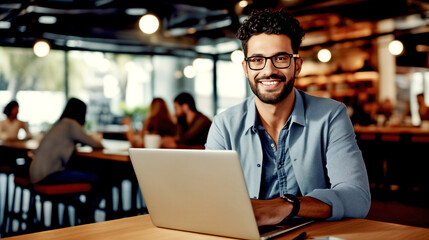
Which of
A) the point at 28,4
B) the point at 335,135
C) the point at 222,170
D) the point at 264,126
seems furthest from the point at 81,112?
the point at 28,4

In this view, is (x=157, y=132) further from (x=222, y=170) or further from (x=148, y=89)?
(x=148, y=89)

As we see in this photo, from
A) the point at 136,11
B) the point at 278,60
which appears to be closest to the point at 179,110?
the point at 136,11

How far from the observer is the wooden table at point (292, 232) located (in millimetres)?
1187

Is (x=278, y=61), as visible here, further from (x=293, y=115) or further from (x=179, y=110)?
(x=179, y=110)

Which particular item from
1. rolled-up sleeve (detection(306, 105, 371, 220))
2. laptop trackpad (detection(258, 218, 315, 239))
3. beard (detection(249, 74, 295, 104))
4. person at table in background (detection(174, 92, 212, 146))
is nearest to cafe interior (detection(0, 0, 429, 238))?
person at table in background (detection(174, 92, 212, 146))

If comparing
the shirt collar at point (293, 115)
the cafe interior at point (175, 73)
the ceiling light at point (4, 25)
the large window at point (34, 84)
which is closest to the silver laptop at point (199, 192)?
the shirt collar at point (293, 115)

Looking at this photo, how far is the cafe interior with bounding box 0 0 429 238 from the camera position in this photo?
5254 millimetres

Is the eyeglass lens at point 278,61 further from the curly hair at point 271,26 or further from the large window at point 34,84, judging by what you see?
the large window at point 34,84

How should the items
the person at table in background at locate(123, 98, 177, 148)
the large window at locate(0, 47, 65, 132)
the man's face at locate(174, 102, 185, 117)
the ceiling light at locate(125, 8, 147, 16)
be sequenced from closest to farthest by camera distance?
the man's face at locate(174, 102, 185, 117), the person at table in background at locate(123, 98, 177, 148), the ceiling light at locate(125, 8, 147, 16), the large window at locate(0, 47, 65, 132)

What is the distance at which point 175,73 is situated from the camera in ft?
41.3

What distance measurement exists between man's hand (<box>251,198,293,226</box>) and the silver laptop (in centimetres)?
3

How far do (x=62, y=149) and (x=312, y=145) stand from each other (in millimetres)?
3029

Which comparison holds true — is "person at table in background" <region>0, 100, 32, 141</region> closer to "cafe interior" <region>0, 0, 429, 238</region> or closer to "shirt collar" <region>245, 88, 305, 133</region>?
"cafe interior" <region>0, 0, 429, 238</region>

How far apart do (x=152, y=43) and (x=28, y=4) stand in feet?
11.3
